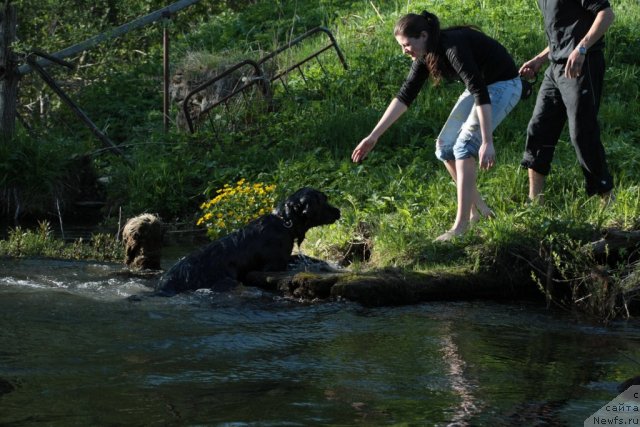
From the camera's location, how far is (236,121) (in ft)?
48.1

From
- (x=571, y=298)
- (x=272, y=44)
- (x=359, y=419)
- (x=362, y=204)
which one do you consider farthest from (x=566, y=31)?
(x=272, y=44)

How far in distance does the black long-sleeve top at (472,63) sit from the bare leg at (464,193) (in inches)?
23.4

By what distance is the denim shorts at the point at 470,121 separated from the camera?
8047 mm

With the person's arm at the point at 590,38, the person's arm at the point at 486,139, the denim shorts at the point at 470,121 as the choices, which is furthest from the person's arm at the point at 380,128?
the person's arm at the point at 590,38

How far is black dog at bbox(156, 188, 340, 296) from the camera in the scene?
791 cm

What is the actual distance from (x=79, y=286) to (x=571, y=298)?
12.9ft

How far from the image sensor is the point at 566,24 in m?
8.00

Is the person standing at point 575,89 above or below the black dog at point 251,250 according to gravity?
A: above

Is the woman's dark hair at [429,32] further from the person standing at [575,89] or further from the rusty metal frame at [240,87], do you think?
the rusty metal frame at [240,87]

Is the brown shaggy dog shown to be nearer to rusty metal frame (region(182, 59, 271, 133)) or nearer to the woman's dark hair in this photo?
the woman's dark hair

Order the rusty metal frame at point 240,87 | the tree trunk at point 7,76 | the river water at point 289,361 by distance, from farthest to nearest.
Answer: the rusty metal frame at point 240,87 < the tree trunk at point 7,76 < the river water at point 289,361

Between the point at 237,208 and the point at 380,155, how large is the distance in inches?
84.0

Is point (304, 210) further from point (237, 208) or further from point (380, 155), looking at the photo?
point (380, 155)

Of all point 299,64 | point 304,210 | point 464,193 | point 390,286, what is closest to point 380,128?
point 464,193
